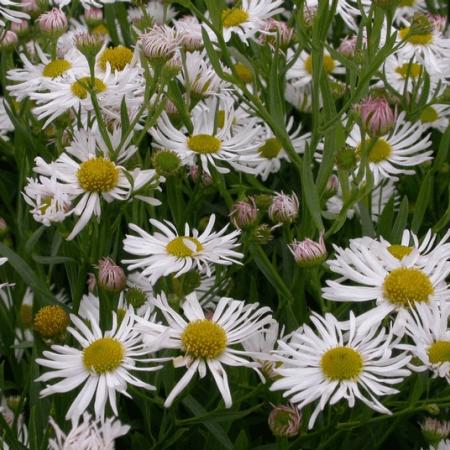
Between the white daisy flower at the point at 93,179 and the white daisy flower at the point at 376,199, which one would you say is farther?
the white daisy flower at the point at 376,199

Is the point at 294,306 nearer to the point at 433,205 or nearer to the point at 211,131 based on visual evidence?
the point at 211,131

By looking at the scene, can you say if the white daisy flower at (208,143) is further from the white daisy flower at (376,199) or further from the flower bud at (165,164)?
the white daisy flower at (376,199)

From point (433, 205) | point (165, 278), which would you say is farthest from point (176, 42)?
point (433, 205)

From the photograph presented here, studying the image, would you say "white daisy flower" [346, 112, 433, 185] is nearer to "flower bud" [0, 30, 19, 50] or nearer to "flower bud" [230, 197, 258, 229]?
"flower bud" [230, 197, 258, 229]

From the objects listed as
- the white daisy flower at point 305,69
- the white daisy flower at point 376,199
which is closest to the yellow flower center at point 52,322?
the white daisy flower at point 376,199

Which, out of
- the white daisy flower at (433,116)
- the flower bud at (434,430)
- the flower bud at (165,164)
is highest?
the flower bud at (165,164)

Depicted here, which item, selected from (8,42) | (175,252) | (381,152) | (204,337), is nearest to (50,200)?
(175,252)
